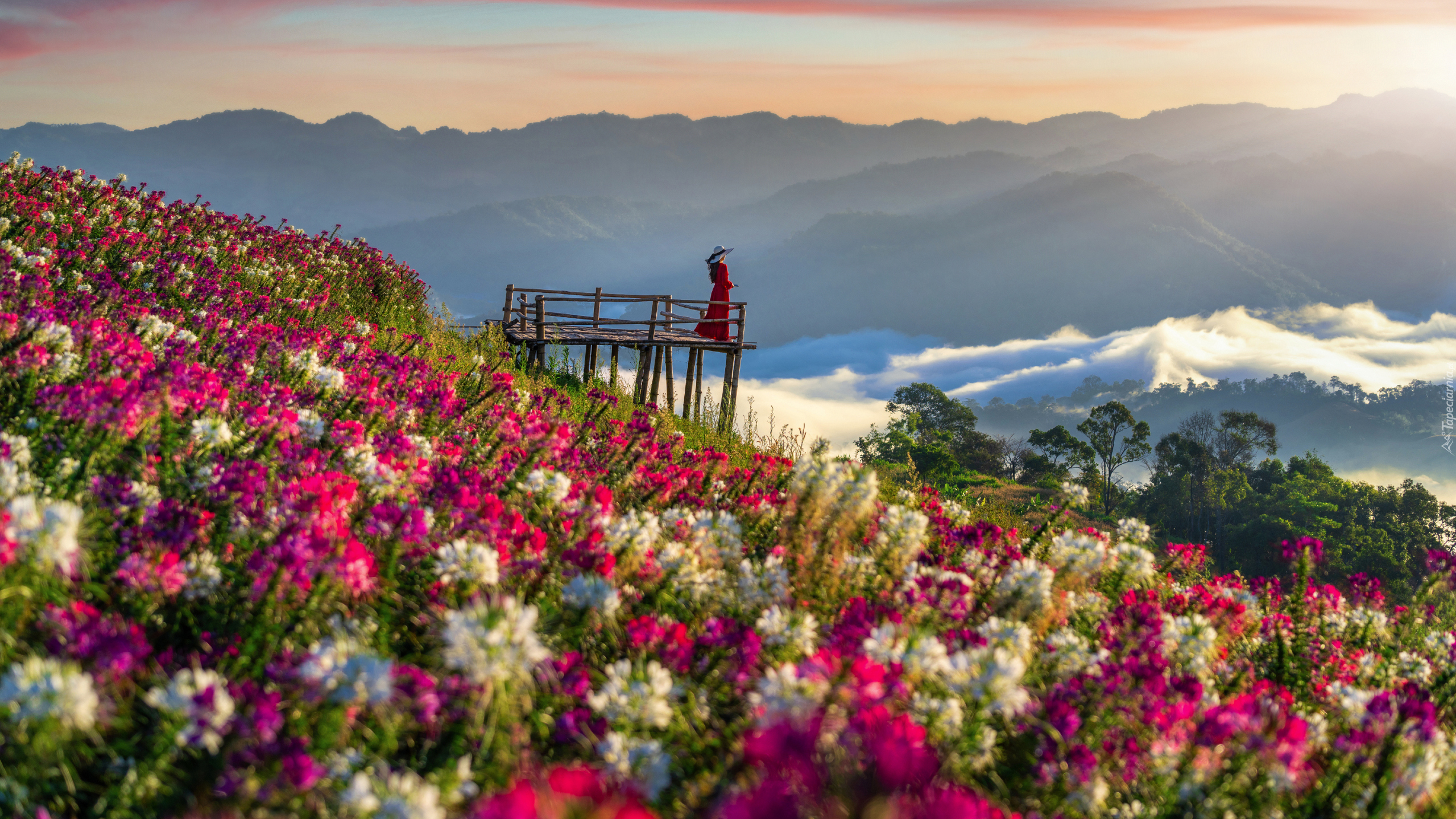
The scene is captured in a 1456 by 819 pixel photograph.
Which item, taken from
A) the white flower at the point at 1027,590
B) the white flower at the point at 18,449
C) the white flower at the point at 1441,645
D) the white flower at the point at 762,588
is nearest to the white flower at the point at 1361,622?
the white flower at the point at 1441,645

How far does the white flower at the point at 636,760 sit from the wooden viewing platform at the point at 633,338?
1192 cm

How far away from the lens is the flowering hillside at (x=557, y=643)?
6.02 ft

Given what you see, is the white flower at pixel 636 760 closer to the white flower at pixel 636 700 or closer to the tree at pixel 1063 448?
the white flower at pixel 636 700

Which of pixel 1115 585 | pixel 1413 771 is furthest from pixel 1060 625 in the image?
pixel 1413 771

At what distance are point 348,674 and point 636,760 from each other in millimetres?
763

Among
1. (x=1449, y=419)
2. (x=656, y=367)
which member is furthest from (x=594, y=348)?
(x=1449, y=419)

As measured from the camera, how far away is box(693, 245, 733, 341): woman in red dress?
1820 cm

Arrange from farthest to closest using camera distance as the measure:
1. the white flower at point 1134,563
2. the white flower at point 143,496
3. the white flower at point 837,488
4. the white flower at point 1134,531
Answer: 1. the white flower at point 1134,531
2. the white flower at point 1134,563
3. the white flower at point 837,488
4. the white flower at point 143,496

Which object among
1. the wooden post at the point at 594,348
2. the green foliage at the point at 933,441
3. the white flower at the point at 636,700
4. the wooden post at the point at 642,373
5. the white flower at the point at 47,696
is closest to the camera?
the white flower at the point at 47,696

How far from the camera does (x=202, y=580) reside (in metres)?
2.57

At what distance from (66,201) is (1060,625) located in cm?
1123

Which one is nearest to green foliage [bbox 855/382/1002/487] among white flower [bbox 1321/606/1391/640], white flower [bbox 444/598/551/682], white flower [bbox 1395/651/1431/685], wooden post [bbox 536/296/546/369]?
wooden post [bbox 536/296/546/369]

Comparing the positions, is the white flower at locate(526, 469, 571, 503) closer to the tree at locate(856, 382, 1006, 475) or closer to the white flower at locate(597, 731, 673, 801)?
the white flower at locate(597, 731, 673, 801)

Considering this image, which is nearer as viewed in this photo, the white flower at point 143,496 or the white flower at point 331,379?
the white flower at point 143,496
